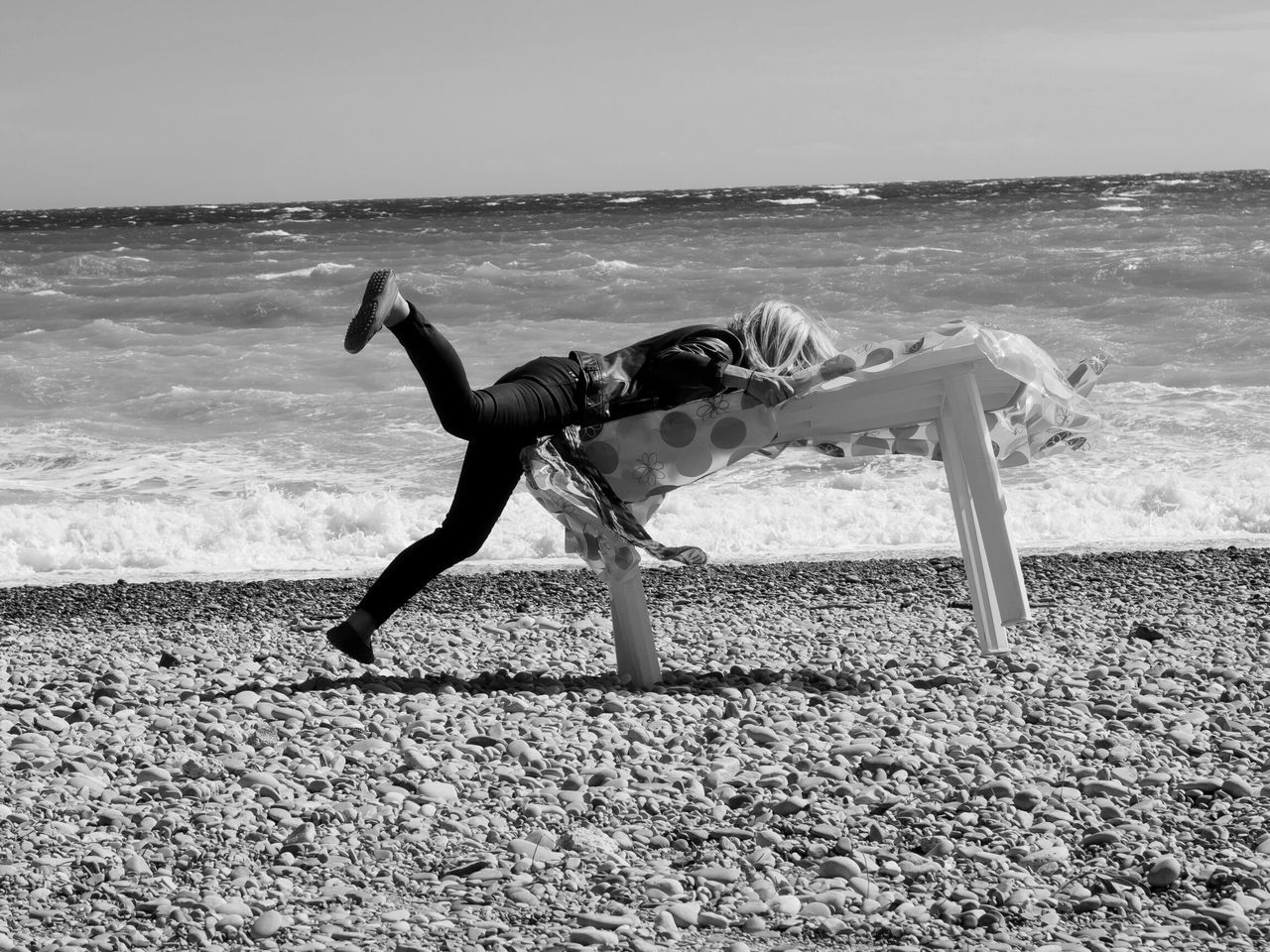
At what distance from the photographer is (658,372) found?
414 cm

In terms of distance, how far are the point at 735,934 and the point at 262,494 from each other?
20.7ft

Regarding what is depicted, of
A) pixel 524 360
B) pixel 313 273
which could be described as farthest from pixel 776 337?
pixel 313 273

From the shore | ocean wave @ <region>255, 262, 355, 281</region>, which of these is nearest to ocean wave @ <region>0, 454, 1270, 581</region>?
the shore

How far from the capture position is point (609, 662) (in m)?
4.87

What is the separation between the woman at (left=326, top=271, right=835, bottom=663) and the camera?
4043mm

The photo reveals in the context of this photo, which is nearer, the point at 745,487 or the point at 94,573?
the point at 94,573

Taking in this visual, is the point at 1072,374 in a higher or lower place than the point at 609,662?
higher

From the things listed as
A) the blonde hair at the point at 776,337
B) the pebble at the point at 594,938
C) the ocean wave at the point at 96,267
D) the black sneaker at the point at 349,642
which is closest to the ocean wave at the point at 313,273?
the ocean wave at the point at 96,267

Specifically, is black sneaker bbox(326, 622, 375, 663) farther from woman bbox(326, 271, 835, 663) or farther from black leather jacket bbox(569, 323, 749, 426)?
black leather jacket bbox(569, 323, 749, 426)

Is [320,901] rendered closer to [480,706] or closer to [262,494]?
[480,706]

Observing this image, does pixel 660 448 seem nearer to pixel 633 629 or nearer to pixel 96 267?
pixel 633 629

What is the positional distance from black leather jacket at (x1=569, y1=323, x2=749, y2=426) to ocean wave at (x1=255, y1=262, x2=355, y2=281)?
16.3 meters

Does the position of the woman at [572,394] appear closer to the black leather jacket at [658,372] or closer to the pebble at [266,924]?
the black leather jacket at [658,372]

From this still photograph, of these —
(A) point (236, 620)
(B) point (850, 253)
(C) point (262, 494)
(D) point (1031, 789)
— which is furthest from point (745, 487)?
(B) point (850, 253)
